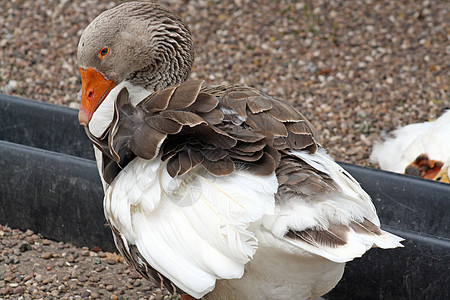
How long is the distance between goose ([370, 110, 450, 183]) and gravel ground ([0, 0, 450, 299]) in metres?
0.27

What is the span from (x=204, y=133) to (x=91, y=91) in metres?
0.80

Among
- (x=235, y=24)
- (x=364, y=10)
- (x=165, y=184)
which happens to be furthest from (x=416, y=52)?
(x=165, y=184)

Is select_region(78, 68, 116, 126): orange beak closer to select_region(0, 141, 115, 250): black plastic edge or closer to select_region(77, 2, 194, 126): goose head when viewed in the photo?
select_region(77, 2, 194, 126): goose head

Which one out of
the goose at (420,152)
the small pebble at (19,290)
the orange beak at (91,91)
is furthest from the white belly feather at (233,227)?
the goose at (420,152)

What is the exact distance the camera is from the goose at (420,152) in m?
4.46

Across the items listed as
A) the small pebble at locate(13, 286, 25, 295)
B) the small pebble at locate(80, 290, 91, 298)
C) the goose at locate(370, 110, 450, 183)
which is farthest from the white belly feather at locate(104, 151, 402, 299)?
the goose at locate(370, 110, 450, 183)

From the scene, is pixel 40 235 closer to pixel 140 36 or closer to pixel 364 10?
pixel 140 36

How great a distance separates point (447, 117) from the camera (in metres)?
4.69

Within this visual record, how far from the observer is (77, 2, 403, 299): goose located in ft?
8.55

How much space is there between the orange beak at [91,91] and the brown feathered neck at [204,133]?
218 mm

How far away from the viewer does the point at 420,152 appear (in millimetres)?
4637

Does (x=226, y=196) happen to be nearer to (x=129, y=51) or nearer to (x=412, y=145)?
(x=129, y=51)

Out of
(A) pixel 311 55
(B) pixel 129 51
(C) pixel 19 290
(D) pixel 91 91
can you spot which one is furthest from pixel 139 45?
(A) pixel 311 55

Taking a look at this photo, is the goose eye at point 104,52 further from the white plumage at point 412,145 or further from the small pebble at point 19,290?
the white plumage at point 412,145
